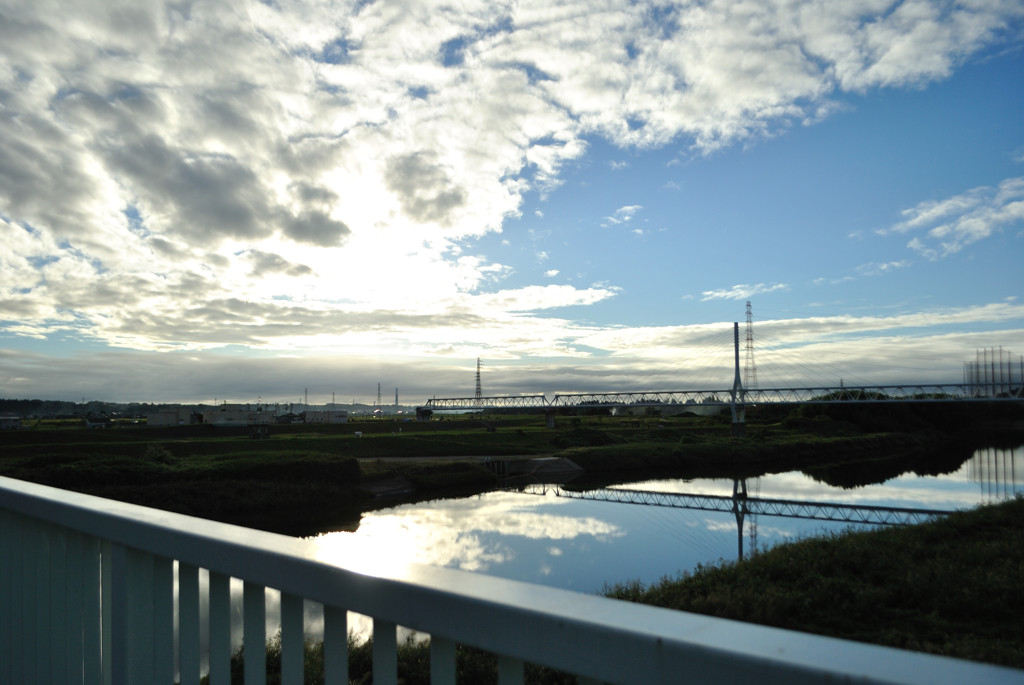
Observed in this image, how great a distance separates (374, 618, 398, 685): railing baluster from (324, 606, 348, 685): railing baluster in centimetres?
10

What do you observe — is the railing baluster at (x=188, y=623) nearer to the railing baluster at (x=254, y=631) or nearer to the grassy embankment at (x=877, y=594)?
the railing baluster at (x=254, y=631)

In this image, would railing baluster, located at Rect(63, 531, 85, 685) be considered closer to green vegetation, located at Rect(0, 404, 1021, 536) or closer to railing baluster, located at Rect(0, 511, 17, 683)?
railing baluster, located at Rect(0, 511, 17, 683)

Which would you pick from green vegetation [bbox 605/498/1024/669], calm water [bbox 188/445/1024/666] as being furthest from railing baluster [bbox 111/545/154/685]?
green vegetation [bbox 605/498/1024/669]

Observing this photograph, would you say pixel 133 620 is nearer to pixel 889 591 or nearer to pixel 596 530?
pixel 889 591

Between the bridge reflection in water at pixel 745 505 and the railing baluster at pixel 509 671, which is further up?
the railing baluster at pixel 509 671

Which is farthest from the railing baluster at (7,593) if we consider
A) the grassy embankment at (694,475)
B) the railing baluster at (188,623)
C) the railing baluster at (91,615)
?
the grassy embankment at (694,475)

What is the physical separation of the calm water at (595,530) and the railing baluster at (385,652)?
44.5 ft

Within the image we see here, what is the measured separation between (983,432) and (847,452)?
74.7 meters

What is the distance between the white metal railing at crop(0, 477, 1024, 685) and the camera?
0.83 metres

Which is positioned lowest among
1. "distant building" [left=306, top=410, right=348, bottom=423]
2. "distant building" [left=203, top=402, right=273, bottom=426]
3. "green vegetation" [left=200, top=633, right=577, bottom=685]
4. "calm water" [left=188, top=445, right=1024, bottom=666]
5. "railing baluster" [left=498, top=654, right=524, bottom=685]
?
"calm water" [left=188, top=445, right=1024, bottom=666]

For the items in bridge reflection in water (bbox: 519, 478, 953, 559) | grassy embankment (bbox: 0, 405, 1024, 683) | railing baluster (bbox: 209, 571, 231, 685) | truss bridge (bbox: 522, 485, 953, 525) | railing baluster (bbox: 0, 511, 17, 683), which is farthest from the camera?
truss bridge (bbox: 522, 485, 953, 525)

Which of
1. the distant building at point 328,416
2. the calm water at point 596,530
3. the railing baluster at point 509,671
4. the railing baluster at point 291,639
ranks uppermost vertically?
the railing baluster at point 509,671

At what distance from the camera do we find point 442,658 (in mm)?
1226

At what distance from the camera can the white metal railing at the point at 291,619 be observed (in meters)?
0.83
